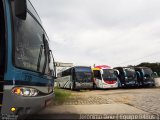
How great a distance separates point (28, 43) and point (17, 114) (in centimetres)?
171

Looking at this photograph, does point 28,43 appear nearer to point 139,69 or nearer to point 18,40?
point 18,40

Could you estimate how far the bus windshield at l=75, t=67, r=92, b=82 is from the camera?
3325cm

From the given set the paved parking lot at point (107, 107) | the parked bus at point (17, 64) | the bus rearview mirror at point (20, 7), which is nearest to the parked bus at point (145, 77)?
the paved parking lot at point (107, 107)

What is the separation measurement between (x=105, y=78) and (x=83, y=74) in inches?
115

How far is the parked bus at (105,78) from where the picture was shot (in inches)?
1353

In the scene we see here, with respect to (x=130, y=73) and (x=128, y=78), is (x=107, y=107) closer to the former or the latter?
(x=128, y=78)

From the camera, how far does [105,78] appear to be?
3453 cm

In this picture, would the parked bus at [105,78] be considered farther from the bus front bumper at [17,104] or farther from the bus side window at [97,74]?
the bus front bumper at [17,104]

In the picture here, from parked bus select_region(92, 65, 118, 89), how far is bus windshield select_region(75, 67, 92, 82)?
1548 mm

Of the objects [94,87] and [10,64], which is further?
[94,87]

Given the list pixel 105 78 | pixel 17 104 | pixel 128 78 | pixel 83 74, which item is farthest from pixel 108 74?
pixel 17 104

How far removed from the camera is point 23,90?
5492 mm

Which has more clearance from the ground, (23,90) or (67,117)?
(23,90)

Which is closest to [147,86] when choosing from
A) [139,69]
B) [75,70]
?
[139,69]
